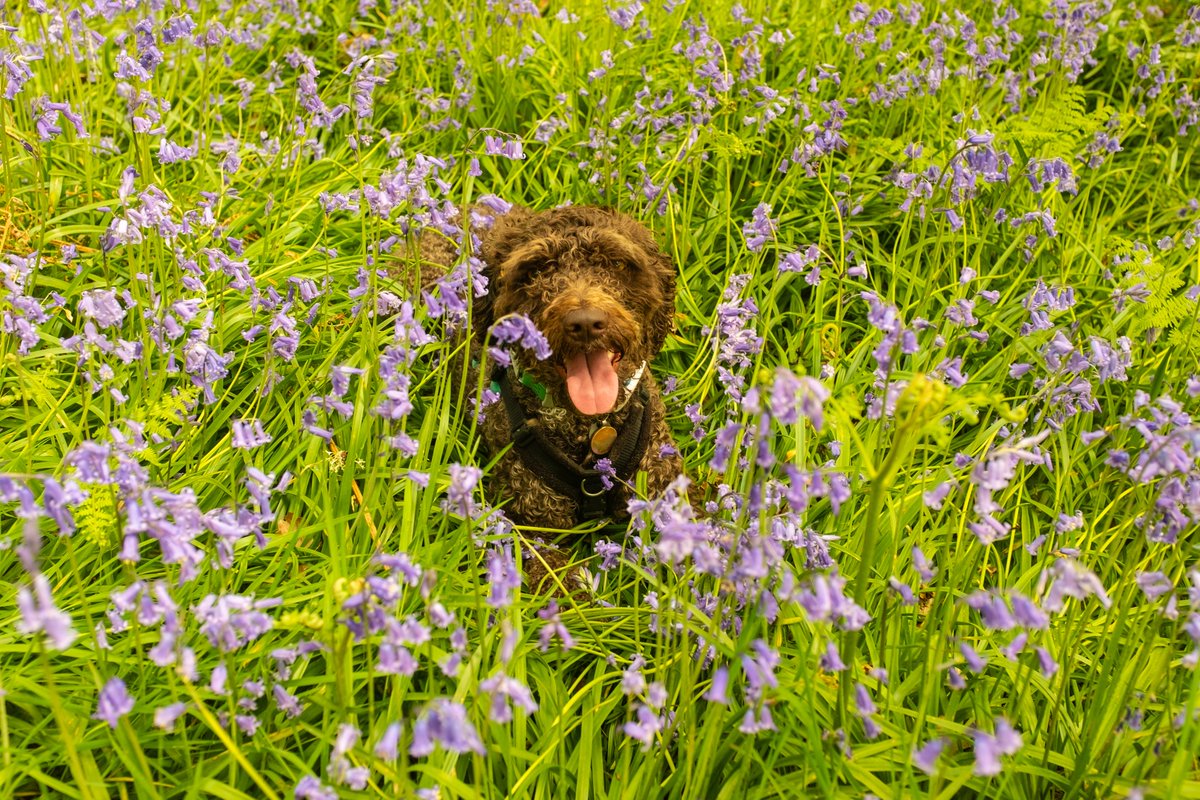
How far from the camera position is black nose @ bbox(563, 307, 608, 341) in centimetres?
410

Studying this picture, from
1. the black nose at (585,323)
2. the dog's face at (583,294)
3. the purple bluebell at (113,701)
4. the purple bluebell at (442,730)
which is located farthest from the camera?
the dog's face at (583,294)

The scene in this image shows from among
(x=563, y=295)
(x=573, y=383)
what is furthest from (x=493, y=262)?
(x=573, y=383)

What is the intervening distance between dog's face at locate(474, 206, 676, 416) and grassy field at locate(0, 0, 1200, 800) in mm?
423

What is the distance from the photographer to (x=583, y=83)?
6.42m

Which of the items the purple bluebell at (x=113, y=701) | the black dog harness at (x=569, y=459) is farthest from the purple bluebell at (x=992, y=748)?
the black dog harness at (x=569, y=459)

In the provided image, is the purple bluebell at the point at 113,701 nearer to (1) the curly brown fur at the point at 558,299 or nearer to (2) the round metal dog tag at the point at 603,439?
(1) the curly brown fur at the point at 558,299

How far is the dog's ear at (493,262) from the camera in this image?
4719 millimetres

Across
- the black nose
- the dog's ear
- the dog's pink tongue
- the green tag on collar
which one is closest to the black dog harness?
the green tag on collar

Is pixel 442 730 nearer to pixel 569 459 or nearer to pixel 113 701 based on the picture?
pixel 113 701

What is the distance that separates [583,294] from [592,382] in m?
0.41

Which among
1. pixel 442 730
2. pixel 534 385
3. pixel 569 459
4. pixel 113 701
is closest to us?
pixel 442 730

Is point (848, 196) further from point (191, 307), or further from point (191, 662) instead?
point (191, 662)

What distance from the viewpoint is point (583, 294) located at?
4281 mm

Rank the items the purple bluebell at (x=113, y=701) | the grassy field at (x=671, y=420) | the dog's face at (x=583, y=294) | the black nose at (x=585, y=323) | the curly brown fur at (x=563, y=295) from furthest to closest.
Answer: the curly brown fur at (x=563, y=295), the dog's face at (x=583, y=294), the black nose at (x=585, y=323), the grassy field at (x=671, y=420), the purple bluebell at (x=113, y=701)
